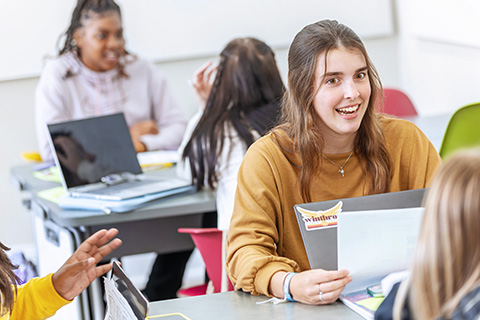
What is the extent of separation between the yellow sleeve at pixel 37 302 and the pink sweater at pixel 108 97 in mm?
1675

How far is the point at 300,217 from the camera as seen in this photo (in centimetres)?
131

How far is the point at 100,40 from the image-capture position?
3.38 m

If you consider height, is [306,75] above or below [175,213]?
above

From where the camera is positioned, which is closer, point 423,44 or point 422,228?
point 422,228

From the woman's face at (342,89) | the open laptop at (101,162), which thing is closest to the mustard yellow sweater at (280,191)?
the woman's face at (342,89)

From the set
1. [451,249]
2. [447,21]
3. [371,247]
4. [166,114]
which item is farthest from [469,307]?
[447,21]

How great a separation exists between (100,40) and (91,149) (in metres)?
1.19

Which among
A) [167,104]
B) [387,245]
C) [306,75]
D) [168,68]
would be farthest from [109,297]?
[168,68]

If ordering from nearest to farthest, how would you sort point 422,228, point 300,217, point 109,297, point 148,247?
point 422,228 → point 109,297 → point 300,217 → point 148,247

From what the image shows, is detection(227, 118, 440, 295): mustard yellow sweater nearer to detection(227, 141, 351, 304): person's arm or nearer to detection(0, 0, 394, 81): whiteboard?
detection(227, 141, 351, 304): person's arm

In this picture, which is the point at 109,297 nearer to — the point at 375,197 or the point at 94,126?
the point at 375,197

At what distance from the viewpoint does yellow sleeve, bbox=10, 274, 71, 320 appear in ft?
4.82

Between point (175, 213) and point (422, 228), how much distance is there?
1.48 meters

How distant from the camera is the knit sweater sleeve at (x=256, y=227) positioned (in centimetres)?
139
